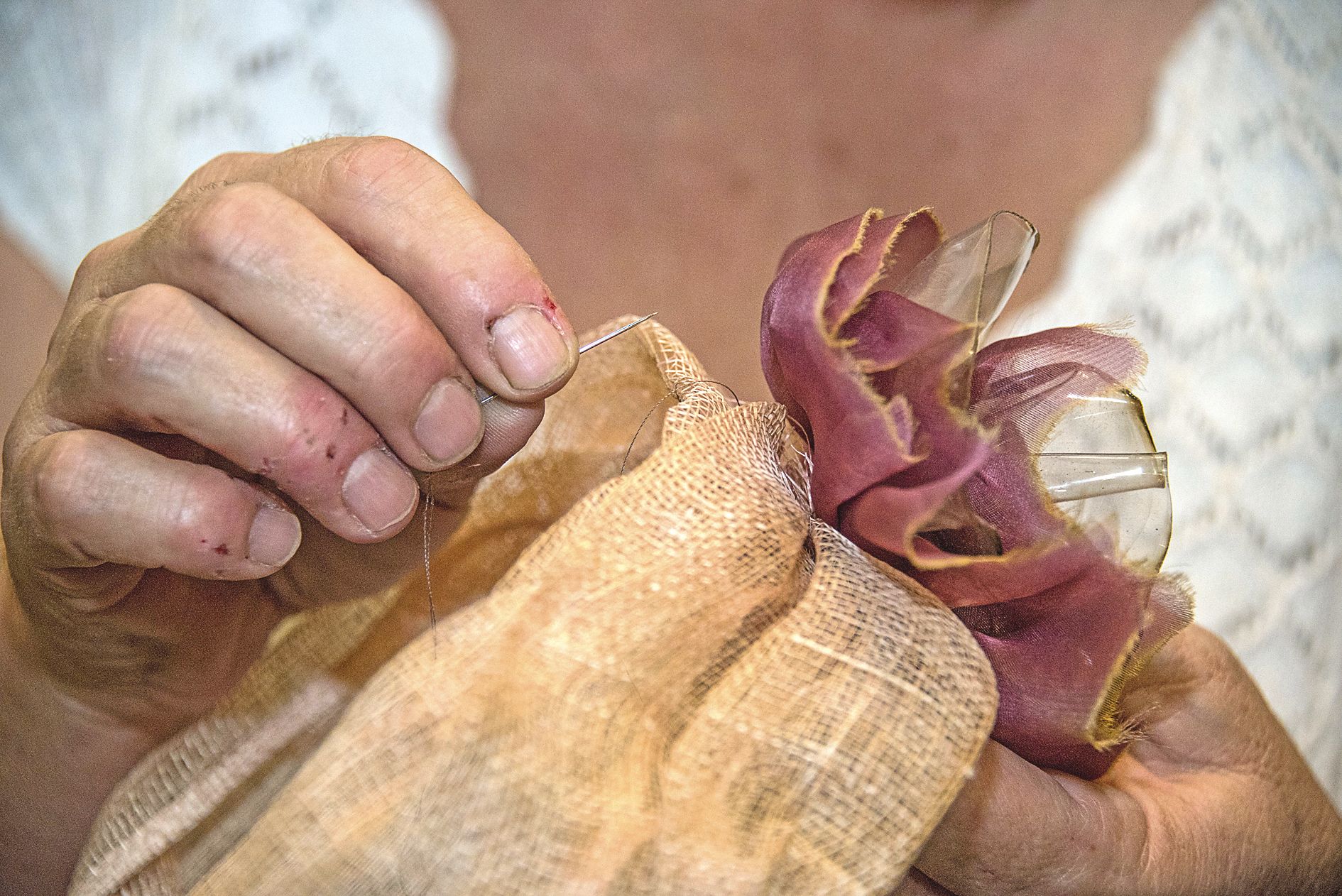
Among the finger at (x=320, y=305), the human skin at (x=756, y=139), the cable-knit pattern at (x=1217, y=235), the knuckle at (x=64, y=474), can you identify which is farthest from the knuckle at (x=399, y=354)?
the cable-knit pattern at (x=1217, y=235)

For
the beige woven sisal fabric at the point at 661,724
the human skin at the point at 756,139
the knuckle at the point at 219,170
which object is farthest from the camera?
the human skin at the point at 756,139

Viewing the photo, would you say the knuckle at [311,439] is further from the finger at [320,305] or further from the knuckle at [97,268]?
the knuckle at [97,268]

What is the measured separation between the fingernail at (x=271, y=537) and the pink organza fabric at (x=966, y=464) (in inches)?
7.2

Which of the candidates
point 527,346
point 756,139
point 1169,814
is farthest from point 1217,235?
point 527,346

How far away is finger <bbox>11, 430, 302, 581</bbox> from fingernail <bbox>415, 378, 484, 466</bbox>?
66 mm

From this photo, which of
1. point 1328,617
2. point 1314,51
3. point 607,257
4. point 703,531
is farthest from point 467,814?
point 1314,51

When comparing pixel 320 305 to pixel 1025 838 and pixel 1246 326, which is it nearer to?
pixel 1025 838

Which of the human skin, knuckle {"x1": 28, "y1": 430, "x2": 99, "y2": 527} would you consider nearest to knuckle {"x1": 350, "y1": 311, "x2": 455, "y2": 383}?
knuckle {"x1": 28, "y1": 430, "x2": 99, "y2": 527}

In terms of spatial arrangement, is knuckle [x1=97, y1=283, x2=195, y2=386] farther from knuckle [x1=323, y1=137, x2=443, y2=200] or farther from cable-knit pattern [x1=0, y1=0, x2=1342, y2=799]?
cable-knit pattern [x1=0, y1=0, x2=1342, y2=799]

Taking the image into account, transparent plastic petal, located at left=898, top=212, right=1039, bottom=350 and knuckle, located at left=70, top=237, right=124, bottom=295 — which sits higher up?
transparent plastic petal, located at left=898, top=212, right=1039, bottom=350

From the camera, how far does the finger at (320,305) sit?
29cm

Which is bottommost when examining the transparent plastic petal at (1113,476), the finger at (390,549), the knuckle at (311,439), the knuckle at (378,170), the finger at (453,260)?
the finger at (390,549)

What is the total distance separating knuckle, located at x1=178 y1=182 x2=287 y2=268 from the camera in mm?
289

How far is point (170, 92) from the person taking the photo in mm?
813
